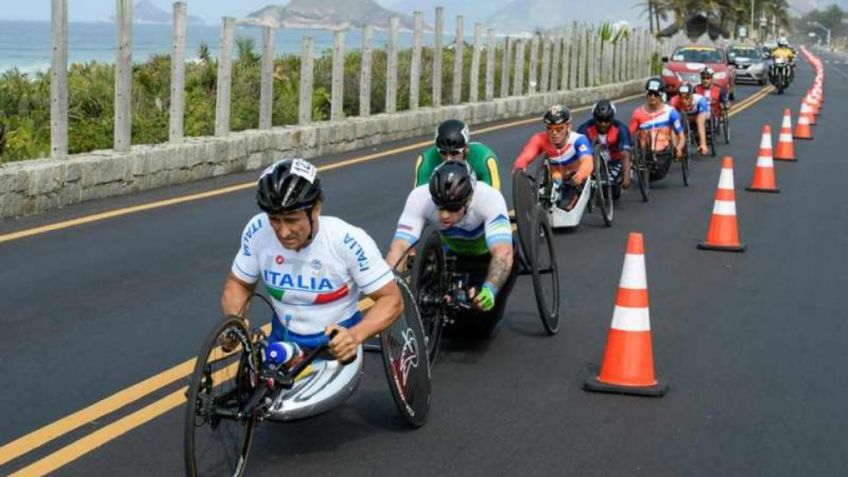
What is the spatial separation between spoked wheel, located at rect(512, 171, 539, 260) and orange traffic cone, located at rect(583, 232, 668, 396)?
32.5 inches

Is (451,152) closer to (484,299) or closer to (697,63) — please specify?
(484,299)

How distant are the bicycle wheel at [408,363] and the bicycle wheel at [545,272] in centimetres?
191

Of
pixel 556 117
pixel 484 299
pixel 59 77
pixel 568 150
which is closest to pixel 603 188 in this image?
pixel 568 150

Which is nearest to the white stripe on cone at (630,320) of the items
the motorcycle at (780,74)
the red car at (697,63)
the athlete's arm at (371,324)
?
the athlete's arm at (371,324)

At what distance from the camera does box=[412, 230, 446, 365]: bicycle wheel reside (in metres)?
7.66

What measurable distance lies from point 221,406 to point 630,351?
9.58 feet

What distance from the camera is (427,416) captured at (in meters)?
7.34

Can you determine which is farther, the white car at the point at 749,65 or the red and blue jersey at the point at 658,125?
the white car at the point at 749,65

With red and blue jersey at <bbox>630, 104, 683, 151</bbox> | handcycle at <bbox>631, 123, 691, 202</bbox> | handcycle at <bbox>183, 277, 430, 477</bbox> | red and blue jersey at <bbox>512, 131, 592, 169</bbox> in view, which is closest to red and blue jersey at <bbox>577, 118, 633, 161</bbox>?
handcycle at <bbox>631, 123, 691, 202</bbox>

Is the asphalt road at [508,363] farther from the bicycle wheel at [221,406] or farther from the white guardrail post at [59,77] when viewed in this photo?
the white guardrail post at [59,77]

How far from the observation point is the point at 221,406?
5.90 meters

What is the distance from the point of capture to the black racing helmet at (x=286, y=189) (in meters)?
6.00

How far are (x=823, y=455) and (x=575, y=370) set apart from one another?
1.96 metres

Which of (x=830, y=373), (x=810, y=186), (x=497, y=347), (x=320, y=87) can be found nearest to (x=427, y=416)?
(x=497, y=347)
